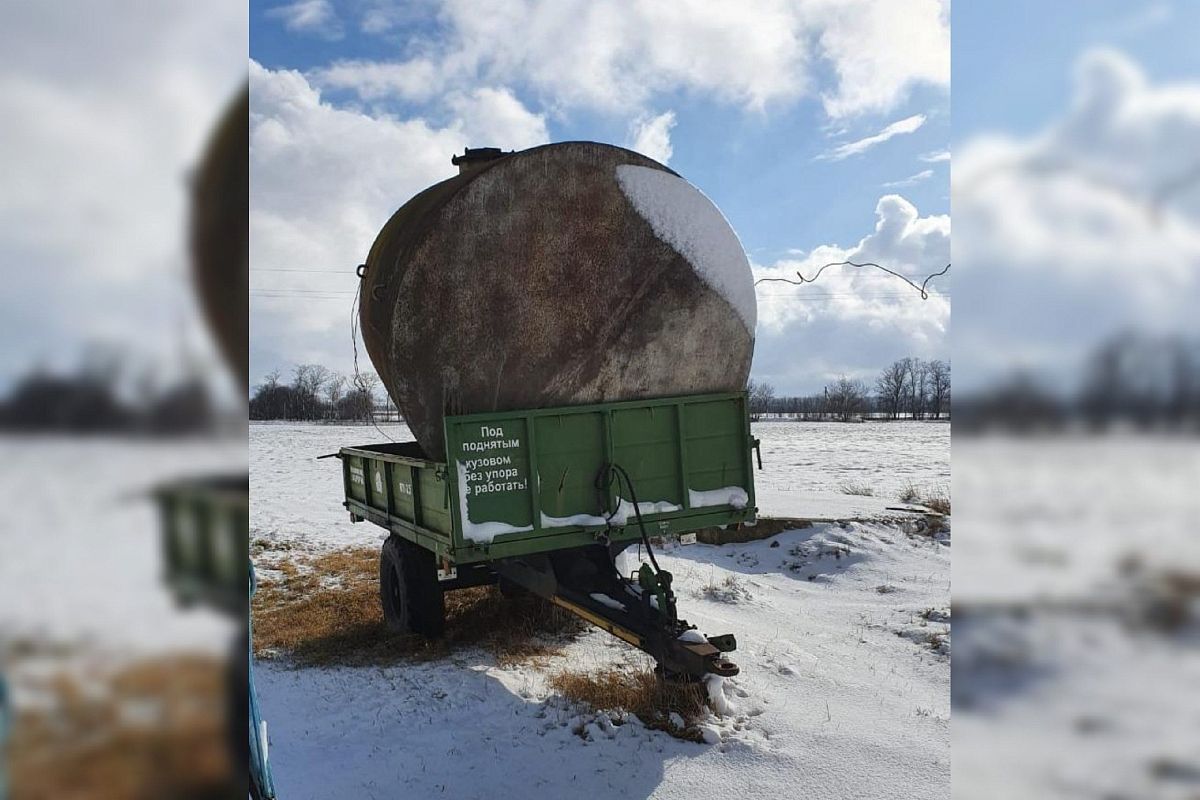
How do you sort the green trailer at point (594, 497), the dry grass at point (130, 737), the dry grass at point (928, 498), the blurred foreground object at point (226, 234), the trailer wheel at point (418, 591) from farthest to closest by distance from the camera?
the dry grass at point (928, 498), the trailer wheel at point (418, 591), the green trailer at point (594, 497), the blurred foreground object at point (226, 234), the dry grass at point (130, 737)

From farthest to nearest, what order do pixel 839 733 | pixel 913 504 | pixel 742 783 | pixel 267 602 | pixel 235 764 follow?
pixel 913 504, pixel 267 602, pixel 839 733, pixel 742 783, pixel 235 764

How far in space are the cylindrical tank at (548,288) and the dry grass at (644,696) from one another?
198 centimetres

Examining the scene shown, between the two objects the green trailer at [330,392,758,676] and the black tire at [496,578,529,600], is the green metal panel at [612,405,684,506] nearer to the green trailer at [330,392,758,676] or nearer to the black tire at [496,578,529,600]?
the green trailer at [330,392,758,676]

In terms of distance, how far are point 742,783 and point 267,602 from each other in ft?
21.1

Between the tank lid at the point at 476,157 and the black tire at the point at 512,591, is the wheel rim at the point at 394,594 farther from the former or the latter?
the tank lid at the point at 476,157

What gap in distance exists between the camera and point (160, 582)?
0.99 metres

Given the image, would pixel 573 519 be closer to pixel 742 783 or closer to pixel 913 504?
pixel 742 783

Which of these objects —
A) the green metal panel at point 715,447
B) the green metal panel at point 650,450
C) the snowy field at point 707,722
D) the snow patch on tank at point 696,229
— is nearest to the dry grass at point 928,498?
the snowy field at point 707,722

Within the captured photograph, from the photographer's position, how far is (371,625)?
312 inches

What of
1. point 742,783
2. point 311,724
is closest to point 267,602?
point 311,724

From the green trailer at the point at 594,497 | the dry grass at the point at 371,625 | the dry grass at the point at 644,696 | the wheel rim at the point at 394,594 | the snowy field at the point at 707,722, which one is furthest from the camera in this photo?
the wheel rim at the point at 394,594

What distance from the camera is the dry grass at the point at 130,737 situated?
0.90m

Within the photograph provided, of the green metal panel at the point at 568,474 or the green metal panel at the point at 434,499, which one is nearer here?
the green metal panel at the point at 568,474

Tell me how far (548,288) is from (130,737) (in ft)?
16.5
